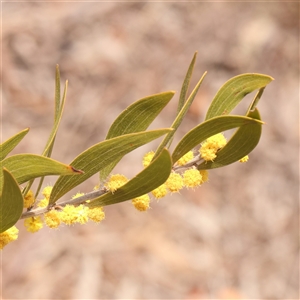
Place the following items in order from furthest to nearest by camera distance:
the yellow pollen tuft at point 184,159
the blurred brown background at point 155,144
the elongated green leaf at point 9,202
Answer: the blurred brown background at point 155,144
the yellow pollen tuft at point 184,159
the elongated green leaf at point 9,202

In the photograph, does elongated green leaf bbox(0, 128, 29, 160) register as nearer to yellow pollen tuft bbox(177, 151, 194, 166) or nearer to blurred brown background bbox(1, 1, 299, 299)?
yellow pollen tuft bbox(177, 151, 194, 166)

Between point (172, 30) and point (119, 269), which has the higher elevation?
point (172, 30)

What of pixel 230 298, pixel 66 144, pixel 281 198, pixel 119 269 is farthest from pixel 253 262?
pixel 66 144

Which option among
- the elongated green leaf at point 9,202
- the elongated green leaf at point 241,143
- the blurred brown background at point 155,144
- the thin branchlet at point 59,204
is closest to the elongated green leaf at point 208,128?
the elongated green leaf at point 241,143

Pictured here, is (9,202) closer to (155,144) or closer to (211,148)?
(211,148)

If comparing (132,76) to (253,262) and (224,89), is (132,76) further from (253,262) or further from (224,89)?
(224,89)

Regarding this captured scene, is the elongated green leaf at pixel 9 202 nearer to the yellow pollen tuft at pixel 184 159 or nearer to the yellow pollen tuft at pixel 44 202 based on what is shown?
the yellow pollen tuft at pixel 44 202
